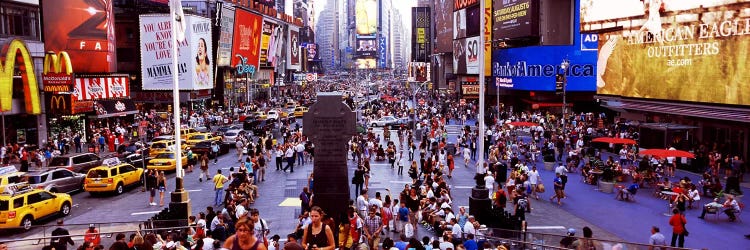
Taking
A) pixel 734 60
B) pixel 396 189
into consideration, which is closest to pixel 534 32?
pixel 734 60

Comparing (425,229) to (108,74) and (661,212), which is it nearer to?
(661,212)

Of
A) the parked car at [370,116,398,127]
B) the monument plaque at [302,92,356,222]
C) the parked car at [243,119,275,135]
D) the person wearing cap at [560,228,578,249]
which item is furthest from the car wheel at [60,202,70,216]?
the parked car at [370,116,398,127]

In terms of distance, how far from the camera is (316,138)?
734 inches

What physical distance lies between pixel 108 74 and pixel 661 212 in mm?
43975

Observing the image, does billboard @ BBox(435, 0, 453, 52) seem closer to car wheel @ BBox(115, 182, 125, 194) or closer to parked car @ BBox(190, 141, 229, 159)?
parked car @ BBox(190, 141, 229, 159)

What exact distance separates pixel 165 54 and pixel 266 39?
2865 cm

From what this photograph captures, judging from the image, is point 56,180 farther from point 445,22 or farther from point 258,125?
point 445,22

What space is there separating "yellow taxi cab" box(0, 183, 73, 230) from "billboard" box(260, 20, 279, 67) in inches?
2572

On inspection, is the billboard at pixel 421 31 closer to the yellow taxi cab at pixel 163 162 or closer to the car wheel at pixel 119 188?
the yellow taxi cab at pixel 163 162

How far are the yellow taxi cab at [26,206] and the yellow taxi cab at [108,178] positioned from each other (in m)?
2.91

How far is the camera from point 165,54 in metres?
61.7

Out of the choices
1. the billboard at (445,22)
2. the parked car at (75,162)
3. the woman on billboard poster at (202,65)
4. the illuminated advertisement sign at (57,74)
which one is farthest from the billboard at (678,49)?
the billboard at (445,22)

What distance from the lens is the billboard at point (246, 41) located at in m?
74.7

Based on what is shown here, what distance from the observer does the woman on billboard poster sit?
64625 mm
